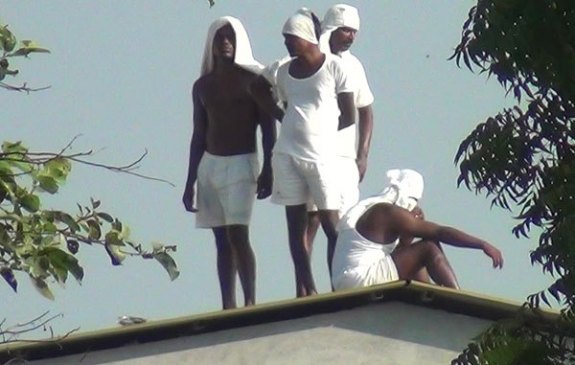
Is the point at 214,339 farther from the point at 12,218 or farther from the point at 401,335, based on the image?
the point at 12,218

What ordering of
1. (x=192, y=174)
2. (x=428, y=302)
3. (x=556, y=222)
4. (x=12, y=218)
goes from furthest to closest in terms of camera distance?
(x=192, y=174), (x=428, y=302), (x=556, y=222), (x=12, y=218)

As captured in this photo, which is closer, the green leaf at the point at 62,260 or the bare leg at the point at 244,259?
the green leaf at the point at 62,260

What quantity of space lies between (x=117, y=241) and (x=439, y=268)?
6768 millimetres

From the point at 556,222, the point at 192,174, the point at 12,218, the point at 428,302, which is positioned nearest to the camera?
the point at 12,218

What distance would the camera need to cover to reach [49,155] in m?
10.9

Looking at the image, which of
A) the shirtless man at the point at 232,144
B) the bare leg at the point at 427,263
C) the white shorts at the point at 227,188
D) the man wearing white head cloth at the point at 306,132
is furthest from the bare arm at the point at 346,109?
the bare leg at the point at 427,263

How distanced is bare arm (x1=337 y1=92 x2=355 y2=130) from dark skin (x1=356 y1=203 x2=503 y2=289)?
58 cm

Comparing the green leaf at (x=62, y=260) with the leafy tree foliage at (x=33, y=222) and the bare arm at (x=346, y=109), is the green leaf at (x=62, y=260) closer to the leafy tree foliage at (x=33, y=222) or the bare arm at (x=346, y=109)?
the leafy tree foliage at (x=33, y=222)

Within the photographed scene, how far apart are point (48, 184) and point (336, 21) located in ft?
24.3

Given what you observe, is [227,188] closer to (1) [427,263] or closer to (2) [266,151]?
(2) [266,151]

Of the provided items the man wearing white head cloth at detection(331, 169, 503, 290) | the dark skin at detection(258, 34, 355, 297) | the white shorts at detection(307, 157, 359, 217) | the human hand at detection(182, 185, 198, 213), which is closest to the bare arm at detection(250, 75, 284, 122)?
the dark skin at detection(258, 34, 355, 297)

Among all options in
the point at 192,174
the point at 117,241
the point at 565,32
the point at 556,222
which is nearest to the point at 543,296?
the point at 556,222

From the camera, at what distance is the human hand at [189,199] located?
1878 centimetres

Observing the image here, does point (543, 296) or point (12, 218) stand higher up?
point (12, 218)
